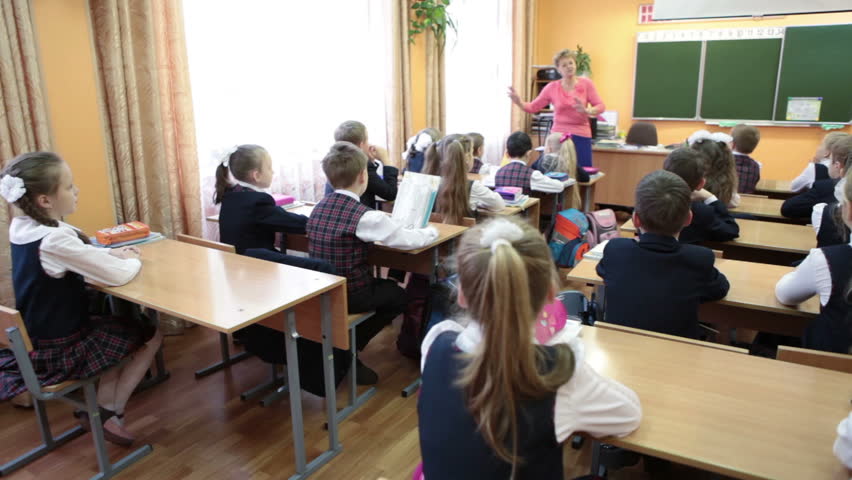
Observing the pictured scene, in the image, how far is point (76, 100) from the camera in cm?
291

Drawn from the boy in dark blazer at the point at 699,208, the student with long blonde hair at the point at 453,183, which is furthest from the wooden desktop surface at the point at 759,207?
the student with long blonde hair at the point at 453,183

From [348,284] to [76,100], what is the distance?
67.5 inches

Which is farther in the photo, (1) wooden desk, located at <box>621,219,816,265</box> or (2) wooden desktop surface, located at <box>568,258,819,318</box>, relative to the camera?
(1) wooden desk, located at <box>621,219,816,265</box>

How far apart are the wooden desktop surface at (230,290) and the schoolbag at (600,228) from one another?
275cm

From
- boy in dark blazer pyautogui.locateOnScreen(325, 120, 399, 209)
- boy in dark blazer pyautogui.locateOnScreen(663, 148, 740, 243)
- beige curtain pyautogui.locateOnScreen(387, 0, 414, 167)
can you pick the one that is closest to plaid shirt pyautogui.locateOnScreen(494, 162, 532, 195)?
boy in dark blazer pyautogui.locateOnScreen(325, 120, 399, 209)

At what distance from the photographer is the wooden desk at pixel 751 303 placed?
204 cm

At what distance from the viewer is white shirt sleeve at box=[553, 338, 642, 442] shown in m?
1.12

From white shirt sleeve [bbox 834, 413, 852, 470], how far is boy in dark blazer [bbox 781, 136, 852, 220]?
2.51 m

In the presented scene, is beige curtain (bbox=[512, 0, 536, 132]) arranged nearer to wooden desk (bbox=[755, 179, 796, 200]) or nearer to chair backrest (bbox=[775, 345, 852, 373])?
wooden desk (bbox=[755, 179, 796, 200])

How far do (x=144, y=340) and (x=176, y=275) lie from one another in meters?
0.36

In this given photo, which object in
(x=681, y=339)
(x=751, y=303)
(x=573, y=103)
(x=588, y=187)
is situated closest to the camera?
(x=681, y=339)

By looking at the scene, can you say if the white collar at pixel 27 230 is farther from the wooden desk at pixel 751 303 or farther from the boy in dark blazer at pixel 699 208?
the boy in dark blazer at pixel 699 208

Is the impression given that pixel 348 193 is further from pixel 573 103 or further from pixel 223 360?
pixel 573 103

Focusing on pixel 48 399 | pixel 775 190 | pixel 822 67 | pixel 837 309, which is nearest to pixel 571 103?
pixel 775 190
